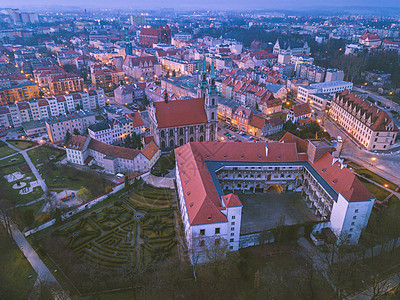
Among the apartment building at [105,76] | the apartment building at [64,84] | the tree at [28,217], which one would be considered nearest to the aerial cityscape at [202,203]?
the tree at [28,217]

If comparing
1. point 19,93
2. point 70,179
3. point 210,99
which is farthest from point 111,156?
point 19,93

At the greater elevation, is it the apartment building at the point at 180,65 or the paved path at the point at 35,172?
the apartment building at the point at 180,65

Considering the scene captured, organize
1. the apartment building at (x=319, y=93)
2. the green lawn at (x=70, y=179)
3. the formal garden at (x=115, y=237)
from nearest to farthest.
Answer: the formal garden at (x=115, y=237), the green lawn at (x=70, y=179), the apartment building at (x=319, y=93)

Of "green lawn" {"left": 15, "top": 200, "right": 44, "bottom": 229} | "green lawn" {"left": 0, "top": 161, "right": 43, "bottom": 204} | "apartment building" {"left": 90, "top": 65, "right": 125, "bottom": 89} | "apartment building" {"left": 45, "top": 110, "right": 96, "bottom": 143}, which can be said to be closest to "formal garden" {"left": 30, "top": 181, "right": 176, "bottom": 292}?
"green lawn" {"left": 15, "top": 200, "right": 44, "bottom": 229}

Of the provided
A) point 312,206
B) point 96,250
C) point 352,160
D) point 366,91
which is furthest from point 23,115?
point 366,91

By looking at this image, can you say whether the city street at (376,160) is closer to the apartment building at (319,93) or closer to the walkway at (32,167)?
the apartment building at (319,93)
